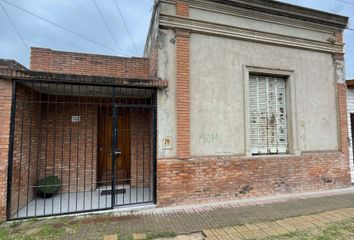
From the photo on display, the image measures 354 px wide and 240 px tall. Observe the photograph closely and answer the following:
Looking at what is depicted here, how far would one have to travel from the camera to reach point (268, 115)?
5.79 m

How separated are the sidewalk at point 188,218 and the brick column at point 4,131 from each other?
65 centimetres

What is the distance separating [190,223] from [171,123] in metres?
2.06

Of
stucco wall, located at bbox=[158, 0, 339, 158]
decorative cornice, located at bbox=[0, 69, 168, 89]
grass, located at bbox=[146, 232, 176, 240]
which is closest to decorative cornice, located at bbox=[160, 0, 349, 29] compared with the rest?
stucco wall, located at bbox=[158, 0, 339, 158]

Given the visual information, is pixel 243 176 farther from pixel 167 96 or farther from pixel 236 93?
pixel 167 96

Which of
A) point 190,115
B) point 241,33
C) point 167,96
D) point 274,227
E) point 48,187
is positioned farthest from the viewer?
point 241,33

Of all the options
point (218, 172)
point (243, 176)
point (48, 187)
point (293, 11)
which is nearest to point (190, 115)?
point (218, 172)

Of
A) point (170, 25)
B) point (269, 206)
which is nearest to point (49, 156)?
point (170, 25)

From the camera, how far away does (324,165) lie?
6.00m

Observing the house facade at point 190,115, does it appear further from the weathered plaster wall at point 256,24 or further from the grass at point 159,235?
the grass at point 159,235

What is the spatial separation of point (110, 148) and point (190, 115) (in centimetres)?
276

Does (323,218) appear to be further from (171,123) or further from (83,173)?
(83,173)

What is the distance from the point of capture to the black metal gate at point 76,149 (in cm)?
451

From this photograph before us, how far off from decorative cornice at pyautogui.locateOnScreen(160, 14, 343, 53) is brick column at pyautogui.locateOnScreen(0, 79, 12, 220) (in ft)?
11.0

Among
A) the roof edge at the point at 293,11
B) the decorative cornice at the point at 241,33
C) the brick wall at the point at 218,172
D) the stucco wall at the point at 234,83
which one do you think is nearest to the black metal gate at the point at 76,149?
the brick wall at the point at 218,172
